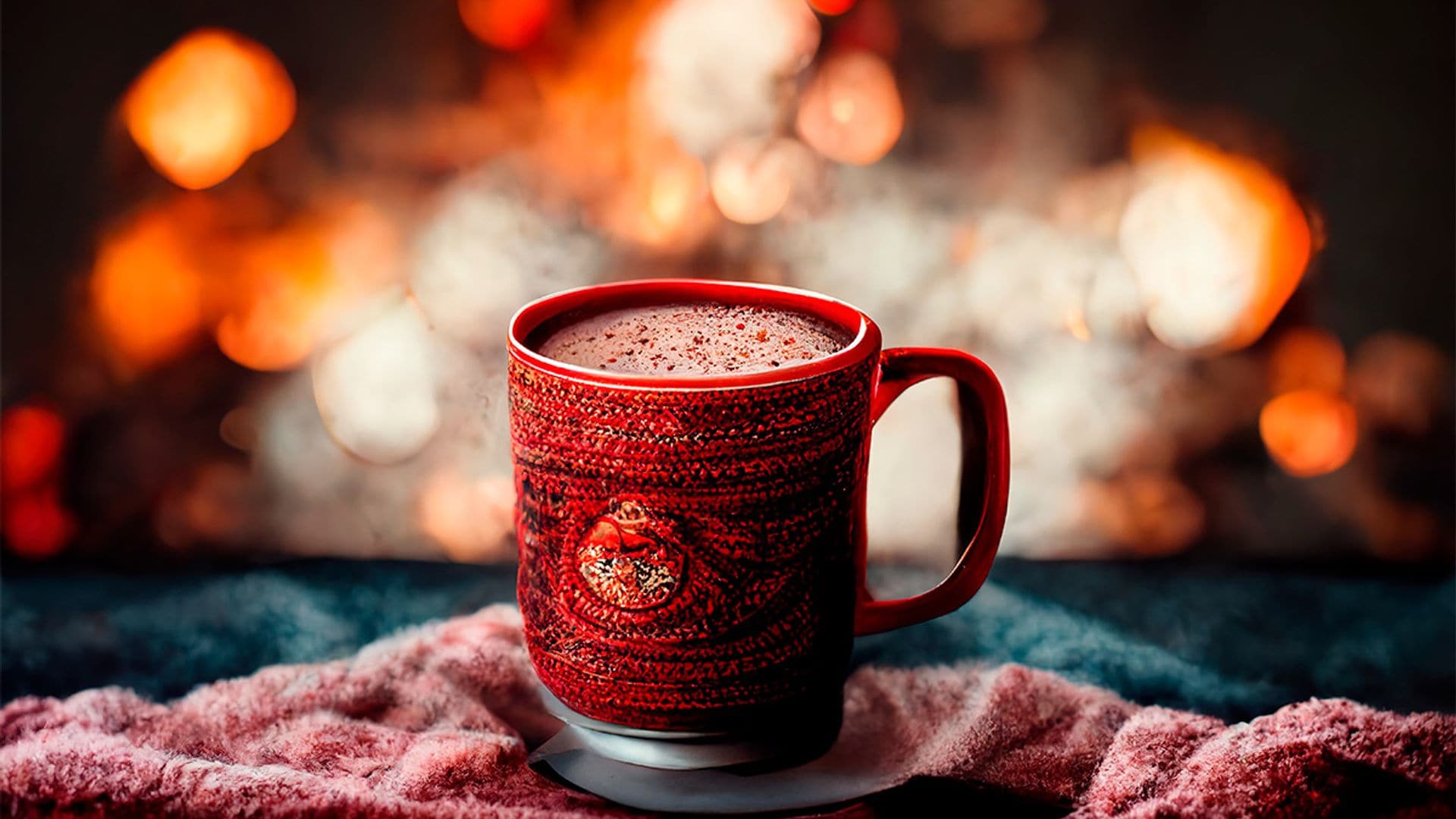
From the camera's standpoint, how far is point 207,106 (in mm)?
823

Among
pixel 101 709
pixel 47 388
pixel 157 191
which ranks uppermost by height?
pixel 157 191

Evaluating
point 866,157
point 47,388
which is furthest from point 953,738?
point 47,388

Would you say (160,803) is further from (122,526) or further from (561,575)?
(122,526)

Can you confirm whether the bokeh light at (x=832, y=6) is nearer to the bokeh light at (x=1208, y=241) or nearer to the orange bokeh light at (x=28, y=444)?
the bokeh light at (x=1208, y=241)

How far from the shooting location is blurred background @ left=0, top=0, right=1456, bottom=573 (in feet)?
2.62

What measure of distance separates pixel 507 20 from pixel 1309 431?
54 centimetres

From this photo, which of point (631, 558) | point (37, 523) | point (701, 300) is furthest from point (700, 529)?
point (37, 523)

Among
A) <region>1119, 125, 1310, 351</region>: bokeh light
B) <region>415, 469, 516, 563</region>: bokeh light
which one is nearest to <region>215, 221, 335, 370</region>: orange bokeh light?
<region>415, 469, 516, 563</region>: bokeh light

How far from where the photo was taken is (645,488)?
0.56m

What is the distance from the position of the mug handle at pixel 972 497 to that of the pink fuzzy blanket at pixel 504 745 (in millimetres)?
61

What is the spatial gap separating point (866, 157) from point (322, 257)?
336 millimetres

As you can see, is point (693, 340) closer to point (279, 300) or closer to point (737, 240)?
point (737, 240)

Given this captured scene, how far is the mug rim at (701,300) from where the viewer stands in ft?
1.82

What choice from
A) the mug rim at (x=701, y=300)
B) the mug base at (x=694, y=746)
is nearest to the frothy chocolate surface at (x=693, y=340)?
the mug rim at (x=701, y=300)
